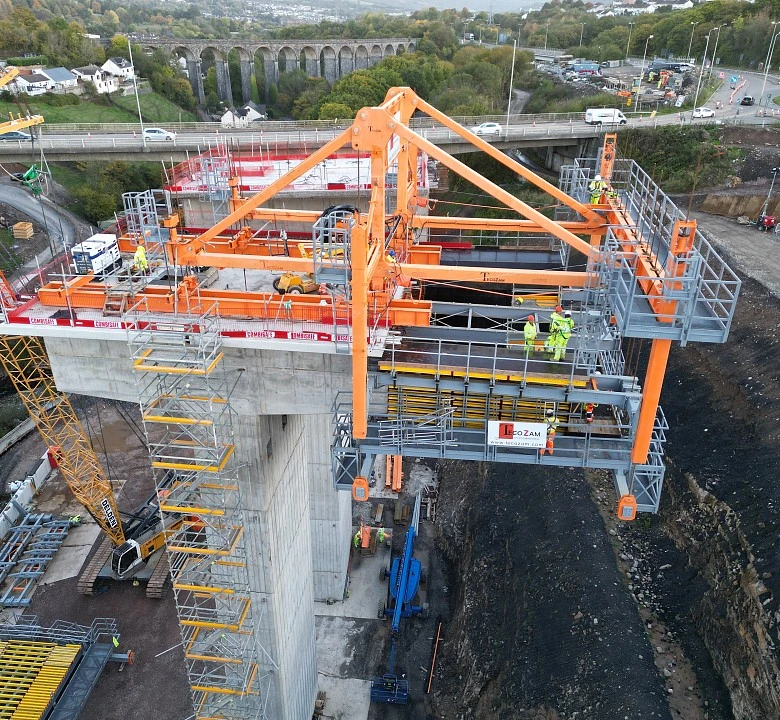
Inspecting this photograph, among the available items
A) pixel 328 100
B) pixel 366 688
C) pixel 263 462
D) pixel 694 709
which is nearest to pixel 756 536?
pixel 694 709

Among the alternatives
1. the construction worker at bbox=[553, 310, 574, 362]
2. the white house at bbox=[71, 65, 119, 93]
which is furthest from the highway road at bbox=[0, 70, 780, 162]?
the white house at bbox=[71, 65, 119, 93]

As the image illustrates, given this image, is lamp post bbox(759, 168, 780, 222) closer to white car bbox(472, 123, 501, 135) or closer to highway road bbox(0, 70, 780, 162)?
highway road bbox(0, 70, 780, 162)

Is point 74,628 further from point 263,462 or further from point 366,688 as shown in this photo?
point 263,462

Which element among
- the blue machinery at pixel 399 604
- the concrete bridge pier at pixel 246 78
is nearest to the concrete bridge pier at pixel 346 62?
the concrete bridge pier at pixel 246 78

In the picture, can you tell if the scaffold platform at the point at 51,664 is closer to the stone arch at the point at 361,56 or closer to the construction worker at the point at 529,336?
the construction worker at the point at 529,336

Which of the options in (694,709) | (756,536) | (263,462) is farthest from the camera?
(756,536)

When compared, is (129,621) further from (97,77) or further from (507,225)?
(97,77)

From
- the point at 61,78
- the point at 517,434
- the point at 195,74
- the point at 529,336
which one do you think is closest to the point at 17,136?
the point at 61,78
